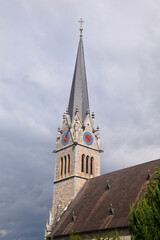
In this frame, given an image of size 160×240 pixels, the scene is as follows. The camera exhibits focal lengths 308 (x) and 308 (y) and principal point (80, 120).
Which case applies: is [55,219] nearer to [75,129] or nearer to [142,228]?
[75,129]

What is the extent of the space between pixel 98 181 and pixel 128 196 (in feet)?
22.8

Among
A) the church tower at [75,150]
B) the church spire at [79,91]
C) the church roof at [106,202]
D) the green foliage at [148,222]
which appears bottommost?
Result: the green foliage at [148,222]

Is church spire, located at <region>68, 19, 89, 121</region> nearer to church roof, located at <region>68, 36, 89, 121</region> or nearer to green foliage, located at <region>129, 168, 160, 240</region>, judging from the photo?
church roof, located at <region>68, 36, 89, 121</region>

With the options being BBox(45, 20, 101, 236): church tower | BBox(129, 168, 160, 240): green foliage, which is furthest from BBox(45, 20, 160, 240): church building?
BBox(129, 168, 160, 240): green foliage

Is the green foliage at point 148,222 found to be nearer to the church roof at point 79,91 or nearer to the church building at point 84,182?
the church building at point 84,182

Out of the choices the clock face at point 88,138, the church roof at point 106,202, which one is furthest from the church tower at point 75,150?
the church roof at point 106,202

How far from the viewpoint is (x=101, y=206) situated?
91.1 ft

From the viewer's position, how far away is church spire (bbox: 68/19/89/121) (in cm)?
4006

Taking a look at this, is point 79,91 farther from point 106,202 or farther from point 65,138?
point 106,202

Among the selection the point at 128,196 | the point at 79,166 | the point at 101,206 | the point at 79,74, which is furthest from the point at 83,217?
the point at 79,74

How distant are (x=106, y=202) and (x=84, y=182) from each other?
25.0 ft

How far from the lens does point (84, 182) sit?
35.2 metres

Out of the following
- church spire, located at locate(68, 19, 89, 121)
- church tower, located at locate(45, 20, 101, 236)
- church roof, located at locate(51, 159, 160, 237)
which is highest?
church spire, located at locate(68, 19, 89, 121)

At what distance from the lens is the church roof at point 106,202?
987 inches
